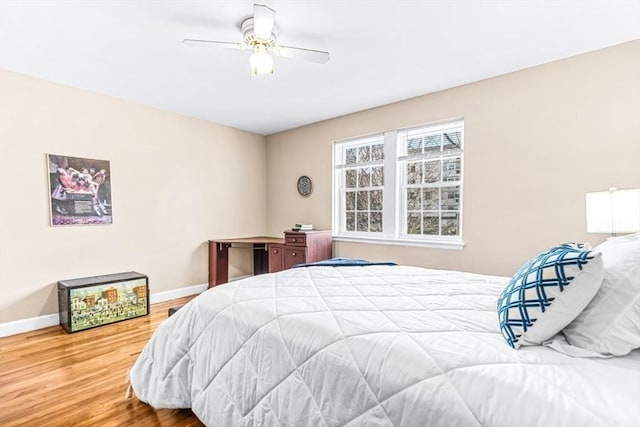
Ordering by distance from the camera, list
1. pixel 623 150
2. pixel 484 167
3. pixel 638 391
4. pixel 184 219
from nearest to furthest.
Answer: pixel 638 391, pixel 623 150, pixel 484 167, pixel 184 219

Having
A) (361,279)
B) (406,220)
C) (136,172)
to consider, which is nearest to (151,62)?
(136,172)

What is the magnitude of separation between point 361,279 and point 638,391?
131 cm

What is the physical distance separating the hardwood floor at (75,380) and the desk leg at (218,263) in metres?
1.31

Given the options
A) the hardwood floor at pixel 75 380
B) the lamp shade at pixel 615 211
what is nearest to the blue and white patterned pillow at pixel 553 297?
the lamp shade at pixel 615 211

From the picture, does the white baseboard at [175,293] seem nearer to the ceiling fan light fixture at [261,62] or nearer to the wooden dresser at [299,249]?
the wooden dresser at [299,249]

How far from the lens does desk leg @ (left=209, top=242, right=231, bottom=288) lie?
4453 mm

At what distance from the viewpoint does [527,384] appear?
83 centimetres

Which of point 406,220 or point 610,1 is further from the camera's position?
point 406,220

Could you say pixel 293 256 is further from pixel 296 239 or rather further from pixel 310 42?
pixel 310 42

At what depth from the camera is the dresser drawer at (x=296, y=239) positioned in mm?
4016

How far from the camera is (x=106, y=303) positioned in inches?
127

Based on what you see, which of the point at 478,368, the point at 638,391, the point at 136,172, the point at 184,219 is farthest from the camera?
the point at 184,219

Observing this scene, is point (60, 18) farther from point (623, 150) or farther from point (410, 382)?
point (623, 150)

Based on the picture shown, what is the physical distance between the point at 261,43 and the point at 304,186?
2.78 meters
